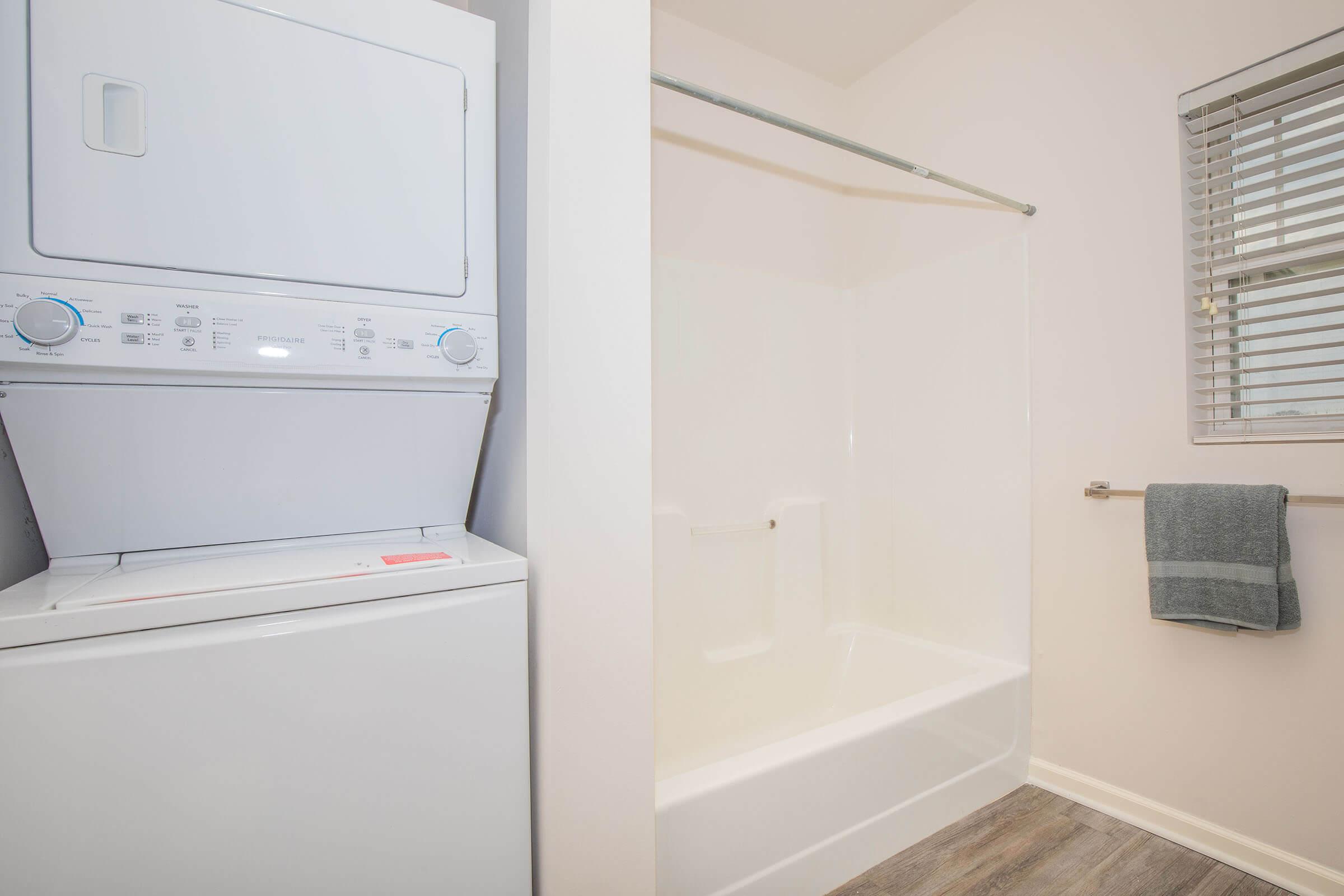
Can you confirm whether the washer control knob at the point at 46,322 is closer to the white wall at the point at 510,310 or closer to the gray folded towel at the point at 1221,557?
the white wall at the point at 510,310

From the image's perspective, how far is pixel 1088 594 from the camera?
73.5 inches

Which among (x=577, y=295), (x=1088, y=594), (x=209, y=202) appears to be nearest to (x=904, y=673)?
(x=1088, y=594)

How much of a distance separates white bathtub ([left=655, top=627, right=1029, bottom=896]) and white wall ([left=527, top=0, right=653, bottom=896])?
0.22m

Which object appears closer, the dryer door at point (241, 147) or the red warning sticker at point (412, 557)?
the dryer door at point (241, 147)

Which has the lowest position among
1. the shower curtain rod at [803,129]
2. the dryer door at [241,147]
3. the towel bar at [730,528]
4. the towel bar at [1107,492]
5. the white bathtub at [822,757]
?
the white bathtub at [822,757]

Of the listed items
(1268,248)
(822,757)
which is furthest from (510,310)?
(1268,248)

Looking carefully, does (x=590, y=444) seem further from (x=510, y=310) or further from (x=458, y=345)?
(x=510, y=310)

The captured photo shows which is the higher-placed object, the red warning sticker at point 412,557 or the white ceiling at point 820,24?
the white ceiling at point 820,24

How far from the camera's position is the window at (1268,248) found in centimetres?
147

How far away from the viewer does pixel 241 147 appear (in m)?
0.89

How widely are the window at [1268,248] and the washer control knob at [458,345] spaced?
1820 millimetres

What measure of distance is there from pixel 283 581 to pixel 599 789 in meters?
0.61

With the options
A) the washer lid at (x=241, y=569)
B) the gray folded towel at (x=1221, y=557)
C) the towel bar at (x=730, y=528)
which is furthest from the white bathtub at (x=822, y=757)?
the washer lid at (x=241, y=569)

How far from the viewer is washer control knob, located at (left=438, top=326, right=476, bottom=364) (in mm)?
1017
